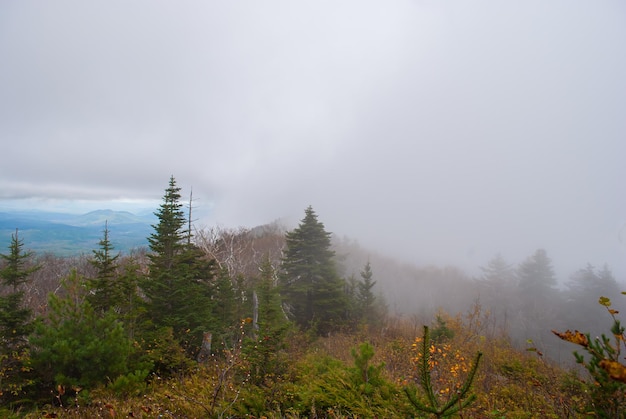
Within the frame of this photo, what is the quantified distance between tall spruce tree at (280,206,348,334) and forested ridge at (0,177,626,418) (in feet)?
0.25

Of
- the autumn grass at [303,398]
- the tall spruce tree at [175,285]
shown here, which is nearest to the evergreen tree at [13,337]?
the autumn grass at [303,398]

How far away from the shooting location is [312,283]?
18062mm

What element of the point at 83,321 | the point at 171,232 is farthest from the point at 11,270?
the point at 83,321

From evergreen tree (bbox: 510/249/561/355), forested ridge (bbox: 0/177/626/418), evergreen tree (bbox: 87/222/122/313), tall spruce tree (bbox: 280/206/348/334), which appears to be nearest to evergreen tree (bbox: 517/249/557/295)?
evergreen tree (bbox: 510/249/561/355)

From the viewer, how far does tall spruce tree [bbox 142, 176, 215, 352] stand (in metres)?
9.40

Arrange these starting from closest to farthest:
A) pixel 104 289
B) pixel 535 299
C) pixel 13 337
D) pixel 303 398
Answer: pixel 303 398
pixel 13 337
pixel 104 289
pixel 535 299

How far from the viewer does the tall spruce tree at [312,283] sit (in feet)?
57.2

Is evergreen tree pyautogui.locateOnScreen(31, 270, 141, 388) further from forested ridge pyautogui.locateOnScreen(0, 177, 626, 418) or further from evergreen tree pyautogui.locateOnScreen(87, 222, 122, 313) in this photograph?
evergreen tree pyautogui.locateOnScreen(87, 222, 122, 313)

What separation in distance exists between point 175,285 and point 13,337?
515 cm

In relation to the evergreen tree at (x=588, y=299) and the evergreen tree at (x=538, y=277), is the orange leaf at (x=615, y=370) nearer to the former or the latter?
the evergreen tree at (x=588, y=299)

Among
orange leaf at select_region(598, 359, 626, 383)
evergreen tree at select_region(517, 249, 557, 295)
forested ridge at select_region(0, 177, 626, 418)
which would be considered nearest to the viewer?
orange leaf at select_region(598, 359, 626, 383)

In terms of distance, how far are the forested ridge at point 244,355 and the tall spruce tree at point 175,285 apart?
0.15 feet

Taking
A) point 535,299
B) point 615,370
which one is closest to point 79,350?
point 615,370

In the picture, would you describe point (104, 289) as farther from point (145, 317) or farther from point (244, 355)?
point (244, 355)
